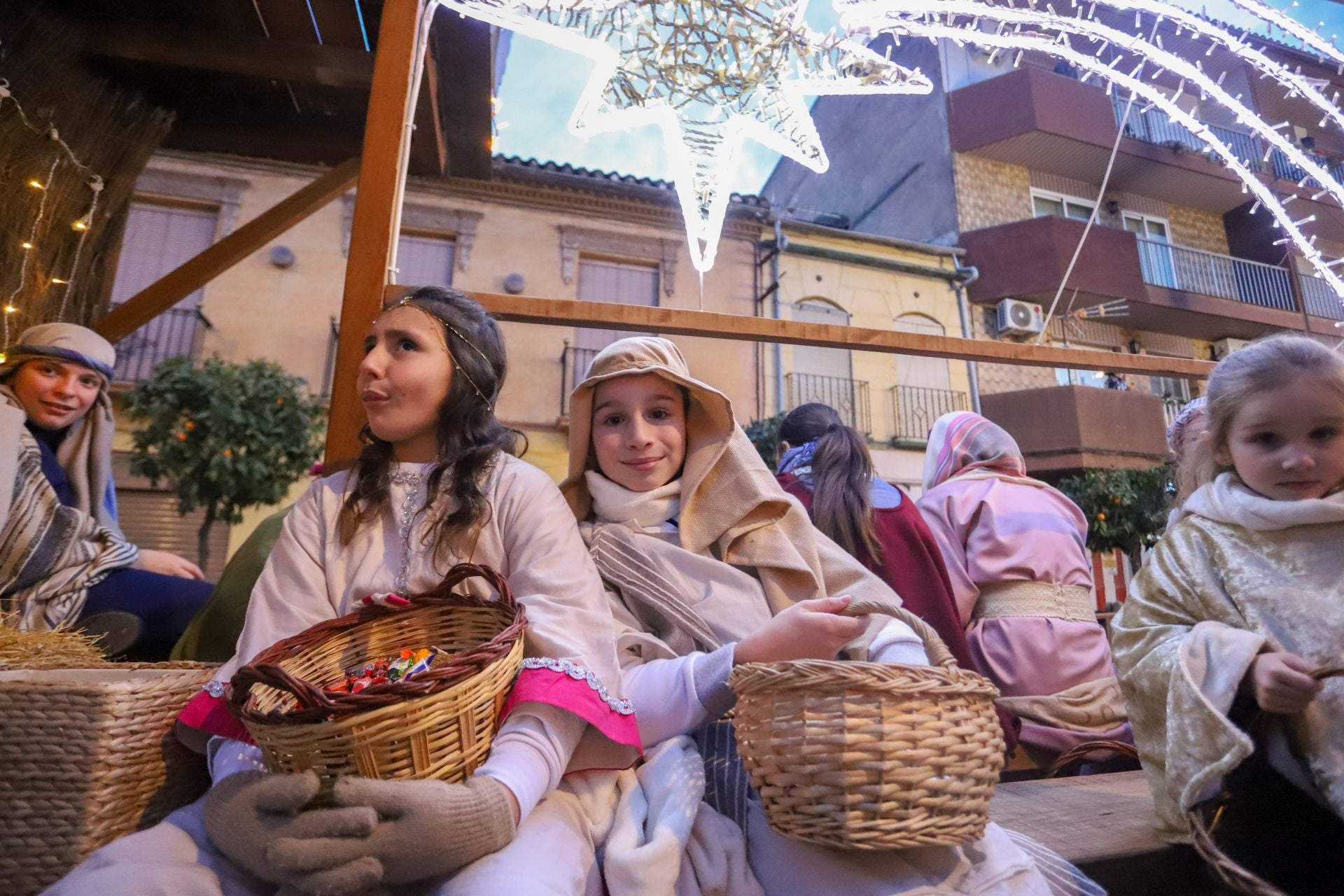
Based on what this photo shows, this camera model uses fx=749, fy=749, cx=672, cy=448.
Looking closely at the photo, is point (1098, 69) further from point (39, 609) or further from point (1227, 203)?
point (1227, 203)

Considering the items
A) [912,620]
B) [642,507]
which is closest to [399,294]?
[642,507]

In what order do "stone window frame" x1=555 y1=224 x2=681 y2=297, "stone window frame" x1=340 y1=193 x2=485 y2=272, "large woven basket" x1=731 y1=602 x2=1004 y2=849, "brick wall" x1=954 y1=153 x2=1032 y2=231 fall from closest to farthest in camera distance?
"large woven basket" x1=731 y1=602 x2=1004 y2=849, "stone window frame" x1=340 y1=193 x2=485 y2=272, "stone window frame" x1=555 y1=224 x2=681 y2=297, "brick wall" x1=954 y1=153 x2=1032 y2=231

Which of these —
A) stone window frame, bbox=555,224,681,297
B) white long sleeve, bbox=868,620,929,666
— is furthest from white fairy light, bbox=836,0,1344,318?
stone window frame, bbox=555,224,681,297

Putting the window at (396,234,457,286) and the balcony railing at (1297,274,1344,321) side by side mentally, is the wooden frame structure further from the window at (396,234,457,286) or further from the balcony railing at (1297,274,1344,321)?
A: the balcony railing at (1297,274,1344,321)

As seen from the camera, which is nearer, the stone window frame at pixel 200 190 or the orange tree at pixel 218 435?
the orange tree at pixel 218 435

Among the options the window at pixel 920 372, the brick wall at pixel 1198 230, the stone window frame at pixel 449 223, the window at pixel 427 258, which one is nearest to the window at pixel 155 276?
the stone window frame at pixel 449 223

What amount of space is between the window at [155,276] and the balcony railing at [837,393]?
862 cm

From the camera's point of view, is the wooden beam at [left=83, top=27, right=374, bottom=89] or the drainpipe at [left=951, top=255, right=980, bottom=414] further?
the drainpipe at [left=951, top=255, right=980, bottom=414]

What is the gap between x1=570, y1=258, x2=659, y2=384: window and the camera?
11297 mm

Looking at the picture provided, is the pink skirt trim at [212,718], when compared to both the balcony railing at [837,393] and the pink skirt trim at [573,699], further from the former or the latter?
the balcony railing at [837,393]

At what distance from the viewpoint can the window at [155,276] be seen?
10242 millimetres

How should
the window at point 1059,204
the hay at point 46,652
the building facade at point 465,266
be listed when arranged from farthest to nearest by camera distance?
the window at point 1059,204, the building facade at point 465,266, the hay at point 46,652

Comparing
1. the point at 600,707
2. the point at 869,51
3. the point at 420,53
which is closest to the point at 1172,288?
the point at 869,51

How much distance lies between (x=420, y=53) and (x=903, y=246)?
11.2 meters
